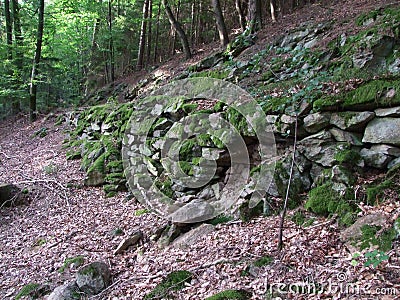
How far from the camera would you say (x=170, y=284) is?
386 centimetres

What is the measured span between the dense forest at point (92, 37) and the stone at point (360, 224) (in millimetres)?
9544

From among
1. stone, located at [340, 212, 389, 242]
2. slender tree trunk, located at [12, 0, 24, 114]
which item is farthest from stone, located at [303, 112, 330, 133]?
slender tree trunk, located at [12, 0, 24, 114]

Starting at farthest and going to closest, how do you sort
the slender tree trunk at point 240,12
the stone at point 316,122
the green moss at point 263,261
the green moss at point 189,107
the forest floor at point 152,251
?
the slender tree trunk at point 240,12 → the green moss at point 189,107 → the stone at point 316,122 → the green moss at point 263,261 → the forest floor at point 152,251

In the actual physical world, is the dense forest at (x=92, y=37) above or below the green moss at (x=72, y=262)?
above

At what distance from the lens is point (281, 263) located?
3518 mm

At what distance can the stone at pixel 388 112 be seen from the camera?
13.5 ft

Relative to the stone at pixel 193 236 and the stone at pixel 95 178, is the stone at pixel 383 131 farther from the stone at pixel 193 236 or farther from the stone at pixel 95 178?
the stone at pixel 95 178

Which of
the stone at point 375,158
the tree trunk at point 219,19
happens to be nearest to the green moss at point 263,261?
the stone at point 375,158

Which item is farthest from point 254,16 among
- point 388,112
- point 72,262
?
point 72,262

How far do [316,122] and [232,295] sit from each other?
2.99 meters

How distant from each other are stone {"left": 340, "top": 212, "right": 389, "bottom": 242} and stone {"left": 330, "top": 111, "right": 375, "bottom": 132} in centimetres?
144

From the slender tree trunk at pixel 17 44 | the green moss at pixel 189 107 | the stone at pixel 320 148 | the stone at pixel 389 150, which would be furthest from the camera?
the slender tree trunk at pixel 17 44

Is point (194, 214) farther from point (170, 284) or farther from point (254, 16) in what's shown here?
point (254, 16)

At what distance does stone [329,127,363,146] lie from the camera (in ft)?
14.6
